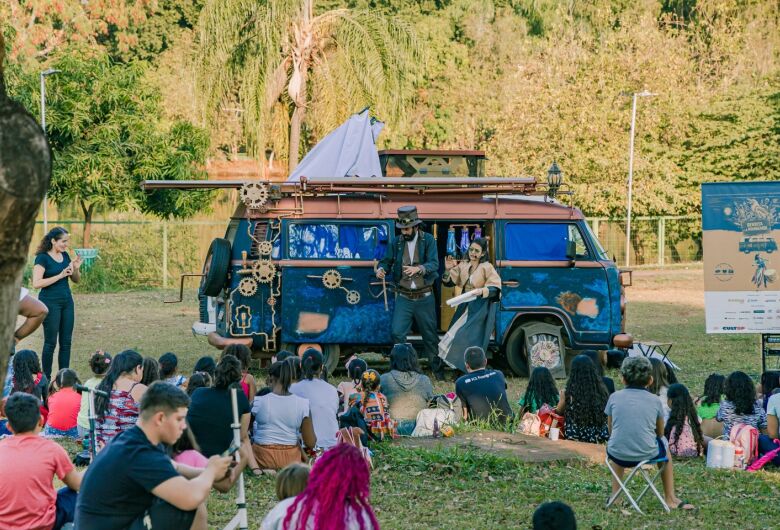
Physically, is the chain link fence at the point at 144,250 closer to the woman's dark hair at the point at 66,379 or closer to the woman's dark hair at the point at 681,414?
the woman's dark hair at the point at 66,379

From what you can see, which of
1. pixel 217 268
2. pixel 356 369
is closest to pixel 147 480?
pixel 356 369

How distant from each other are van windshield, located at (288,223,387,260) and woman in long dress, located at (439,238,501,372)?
103 cm

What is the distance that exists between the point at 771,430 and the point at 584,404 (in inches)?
60.5

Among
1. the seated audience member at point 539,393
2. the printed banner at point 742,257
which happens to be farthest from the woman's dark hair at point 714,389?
the printed banner at point 742,257

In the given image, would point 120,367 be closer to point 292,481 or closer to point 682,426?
point 292,481

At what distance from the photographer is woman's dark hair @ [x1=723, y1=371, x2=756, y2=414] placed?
951cm

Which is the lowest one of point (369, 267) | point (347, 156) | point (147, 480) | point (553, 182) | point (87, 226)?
point (147, 480)

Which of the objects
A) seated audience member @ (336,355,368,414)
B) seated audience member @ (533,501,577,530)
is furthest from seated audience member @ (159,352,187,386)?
seated audience member @ (533,501,577,530)

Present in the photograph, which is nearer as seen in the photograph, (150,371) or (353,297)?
(150,371)

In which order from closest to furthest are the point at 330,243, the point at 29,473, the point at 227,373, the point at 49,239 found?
the point at 29,473, the point at 227,373, the point at 49,239, the point at 330,243

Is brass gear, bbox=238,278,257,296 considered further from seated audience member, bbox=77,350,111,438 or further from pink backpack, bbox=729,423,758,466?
pink backpack, bbox=729,423,758,466

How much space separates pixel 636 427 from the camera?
306 inches

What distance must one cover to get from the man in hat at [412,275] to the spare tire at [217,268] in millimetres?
1841

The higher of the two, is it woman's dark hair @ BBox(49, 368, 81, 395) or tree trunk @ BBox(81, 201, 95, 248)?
tree trunk @ BBox(81, 201, 95, 248)
